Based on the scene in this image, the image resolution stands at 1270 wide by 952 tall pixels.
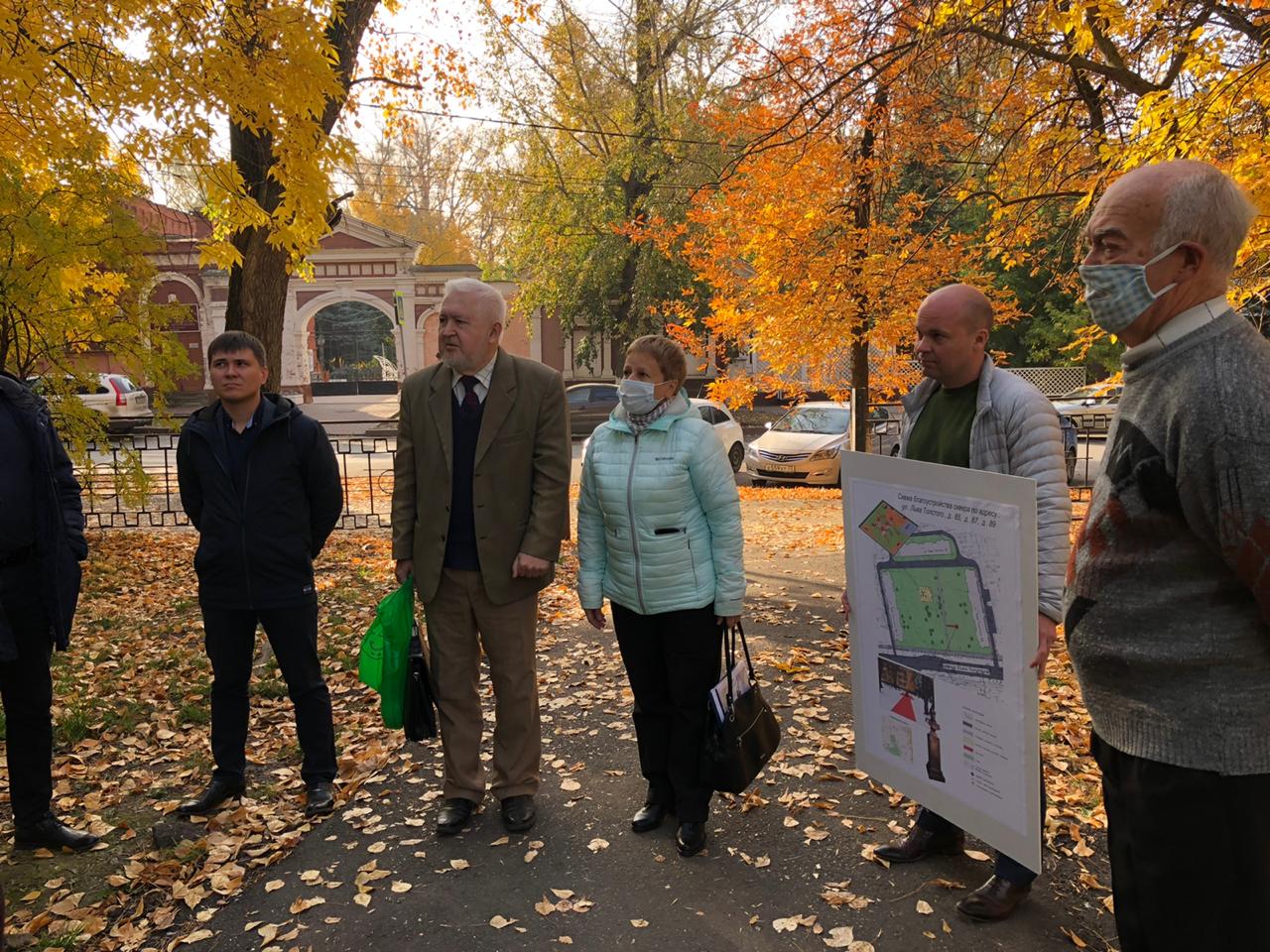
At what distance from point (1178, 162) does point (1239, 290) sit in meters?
4.88

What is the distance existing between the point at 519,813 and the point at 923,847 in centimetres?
165

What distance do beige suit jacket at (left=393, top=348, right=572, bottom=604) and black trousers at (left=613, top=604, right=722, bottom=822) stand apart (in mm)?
474

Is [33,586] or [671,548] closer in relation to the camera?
[671,548]

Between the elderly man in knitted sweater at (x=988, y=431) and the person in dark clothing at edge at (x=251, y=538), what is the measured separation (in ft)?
7.98

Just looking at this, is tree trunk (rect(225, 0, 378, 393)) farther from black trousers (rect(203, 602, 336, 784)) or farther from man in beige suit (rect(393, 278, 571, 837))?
man in beige suit (rect(393, 278, 571, 837))

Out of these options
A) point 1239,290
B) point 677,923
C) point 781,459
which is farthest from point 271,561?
point 781,459

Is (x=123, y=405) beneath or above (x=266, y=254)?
beneath

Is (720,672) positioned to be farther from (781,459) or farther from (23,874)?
(781,459)

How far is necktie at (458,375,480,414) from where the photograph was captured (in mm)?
3746

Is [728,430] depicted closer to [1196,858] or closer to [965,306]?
[965,306]

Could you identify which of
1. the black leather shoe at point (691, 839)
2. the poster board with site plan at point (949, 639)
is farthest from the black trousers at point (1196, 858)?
the black leather shoe at point (691, 839)

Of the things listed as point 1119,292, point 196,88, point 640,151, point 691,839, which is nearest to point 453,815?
point 691,839

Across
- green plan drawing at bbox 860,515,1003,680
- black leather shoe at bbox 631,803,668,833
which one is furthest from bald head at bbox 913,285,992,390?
black leather shoe at bbox 631,803,668,833

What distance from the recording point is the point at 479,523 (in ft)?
12.0
